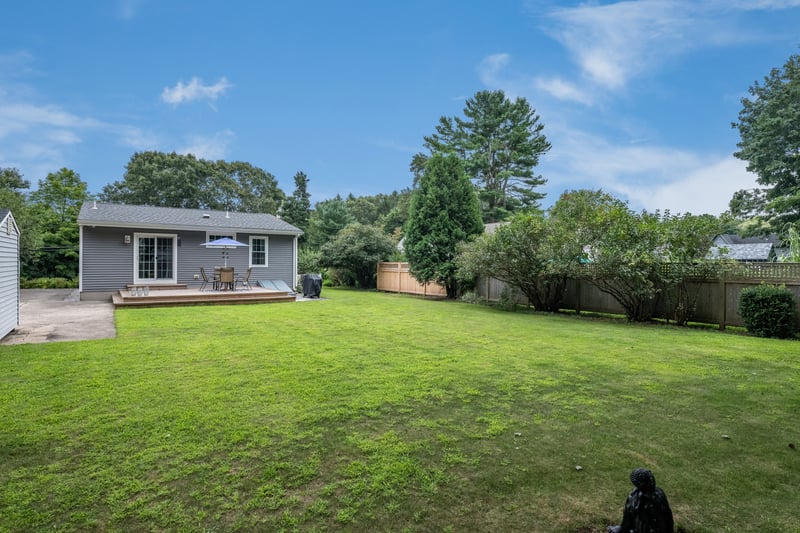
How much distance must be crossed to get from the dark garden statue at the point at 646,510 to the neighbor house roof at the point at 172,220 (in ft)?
51.6

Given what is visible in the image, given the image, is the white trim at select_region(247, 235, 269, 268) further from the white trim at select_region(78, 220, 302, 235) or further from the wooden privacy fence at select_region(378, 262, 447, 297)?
the wooden privacy fence at select_region(378, 262, 447, 297)

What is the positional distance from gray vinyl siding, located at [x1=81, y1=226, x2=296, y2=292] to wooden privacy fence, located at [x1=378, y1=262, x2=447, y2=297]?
13.9 feet

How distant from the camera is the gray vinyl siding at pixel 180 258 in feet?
44.6

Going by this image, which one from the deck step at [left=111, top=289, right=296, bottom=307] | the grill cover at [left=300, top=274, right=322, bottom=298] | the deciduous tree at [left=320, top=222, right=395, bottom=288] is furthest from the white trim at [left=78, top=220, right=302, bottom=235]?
the deciduous tree at [left=320, top=222, right=395, bottom=288]

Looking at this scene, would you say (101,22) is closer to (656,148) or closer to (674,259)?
(674,259)

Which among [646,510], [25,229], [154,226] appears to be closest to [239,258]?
[154,226]

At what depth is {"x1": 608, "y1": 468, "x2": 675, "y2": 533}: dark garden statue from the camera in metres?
1.70

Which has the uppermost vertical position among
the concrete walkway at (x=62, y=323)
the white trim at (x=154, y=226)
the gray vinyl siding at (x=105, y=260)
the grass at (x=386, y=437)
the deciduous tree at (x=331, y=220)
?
the deciduous tree at (x=331, y=220)

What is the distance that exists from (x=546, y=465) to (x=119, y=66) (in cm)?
2309

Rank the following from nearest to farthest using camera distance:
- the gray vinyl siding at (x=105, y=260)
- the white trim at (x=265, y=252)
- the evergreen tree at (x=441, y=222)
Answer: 1. the gray vinyl siding at (x=105, y=260)
2. the evergreen tree at (x=441, y=222)
3. the white trim at (x=265, y=252)

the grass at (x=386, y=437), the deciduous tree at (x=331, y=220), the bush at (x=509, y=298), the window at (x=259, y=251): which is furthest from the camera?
the deciduous tree at (x=331, y=220)

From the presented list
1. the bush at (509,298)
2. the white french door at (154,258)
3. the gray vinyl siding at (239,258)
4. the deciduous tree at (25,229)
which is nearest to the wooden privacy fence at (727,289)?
the bush at (509,298)

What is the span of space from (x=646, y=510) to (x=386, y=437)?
1657 millimetres

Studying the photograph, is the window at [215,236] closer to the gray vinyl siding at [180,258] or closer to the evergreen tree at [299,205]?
the gray vinyl siding at [180,258]
